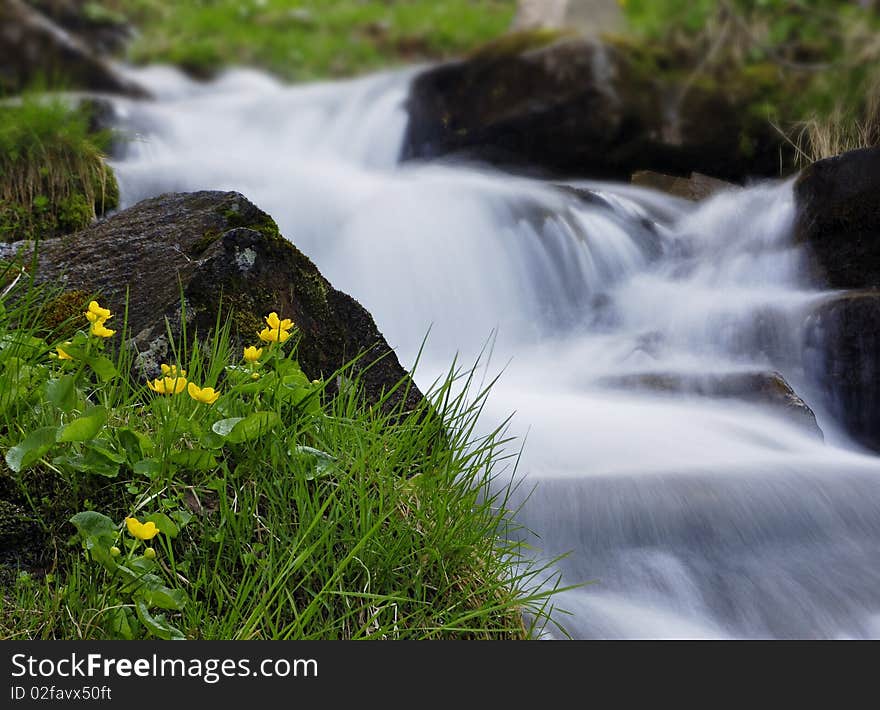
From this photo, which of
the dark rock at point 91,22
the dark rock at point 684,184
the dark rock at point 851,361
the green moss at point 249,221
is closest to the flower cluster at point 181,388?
the green moss at point 249,221

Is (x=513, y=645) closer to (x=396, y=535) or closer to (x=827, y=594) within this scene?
(x=396, y=535)

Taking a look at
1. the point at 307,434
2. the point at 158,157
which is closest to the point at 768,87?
the point at 158,157

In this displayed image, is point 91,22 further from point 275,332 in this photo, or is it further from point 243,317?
point 275,332

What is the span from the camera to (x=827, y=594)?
2537 millimetres

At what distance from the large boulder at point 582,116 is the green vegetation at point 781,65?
0.45 ft

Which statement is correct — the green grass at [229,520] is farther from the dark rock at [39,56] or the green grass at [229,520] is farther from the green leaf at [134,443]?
the dark rock at [39,56]

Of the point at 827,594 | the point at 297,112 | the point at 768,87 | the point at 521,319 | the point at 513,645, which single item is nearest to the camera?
the point at 513,645

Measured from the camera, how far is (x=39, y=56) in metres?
7.22

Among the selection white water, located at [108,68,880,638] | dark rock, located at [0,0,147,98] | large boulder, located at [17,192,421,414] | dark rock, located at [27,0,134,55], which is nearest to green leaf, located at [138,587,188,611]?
large boulder, located at [17,192,421,414]

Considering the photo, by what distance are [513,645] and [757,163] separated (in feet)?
17.4

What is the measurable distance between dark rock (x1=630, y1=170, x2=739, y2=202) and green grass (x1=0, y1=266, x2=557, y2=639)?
4.44 metres

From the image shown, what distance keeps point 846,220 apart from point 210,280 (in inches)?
143

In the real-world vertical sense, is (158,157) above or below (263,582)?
above

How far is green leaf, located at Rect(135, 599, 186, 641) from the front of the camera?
4.81ft
